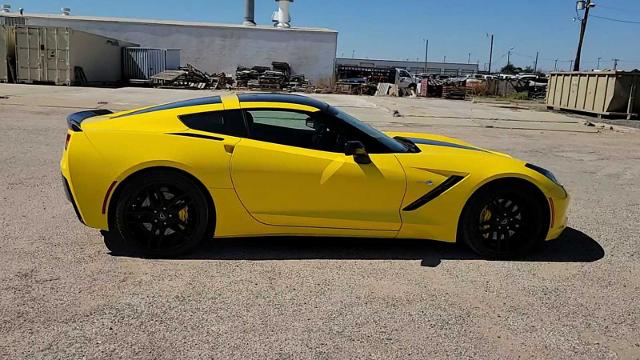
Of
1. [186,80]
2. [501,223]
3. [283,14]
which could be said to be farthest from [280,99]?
[283,14]

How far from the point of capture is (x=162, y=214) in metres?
4.20

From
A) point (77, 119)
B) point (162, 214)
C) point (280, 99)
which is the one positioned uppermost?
point (280, 99)

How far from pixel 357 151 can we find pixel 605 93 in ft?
69.7

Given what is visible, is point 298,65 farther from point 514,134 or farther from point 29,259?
point 29,259

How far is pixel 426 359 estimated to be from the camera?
2965mm

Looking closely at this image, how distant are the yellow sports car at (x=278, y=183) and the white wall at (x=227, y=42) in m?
42.6

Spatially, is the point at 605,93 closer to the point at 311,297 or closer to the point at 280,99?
the point at 280,99

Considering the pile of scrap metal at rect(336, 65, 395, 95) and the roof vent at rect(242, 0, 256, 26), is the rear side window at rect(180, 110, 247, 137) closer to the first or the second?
the pile of scrap metal at rect(336, 65, 395, 95)

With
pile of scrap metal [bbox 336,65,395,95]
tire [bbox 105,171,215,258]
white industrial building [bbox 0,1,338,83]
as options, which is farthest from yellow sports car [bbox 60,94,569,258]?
white industrial building [bbox 0,1,338,83]

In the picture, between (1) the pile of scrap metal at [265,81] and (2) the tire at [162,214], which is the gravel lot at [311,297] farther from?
(1) the pile of scrap metal at [265,81]

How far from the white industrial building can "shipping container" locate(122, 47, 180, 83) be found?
7.20m

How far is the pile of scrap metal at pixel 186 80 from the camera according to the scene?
116 ft

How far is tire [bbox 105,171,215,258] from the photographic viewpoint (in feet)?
13.6

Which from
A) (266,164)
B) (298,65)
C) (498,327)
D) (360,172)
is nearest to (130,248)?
(266,164)
